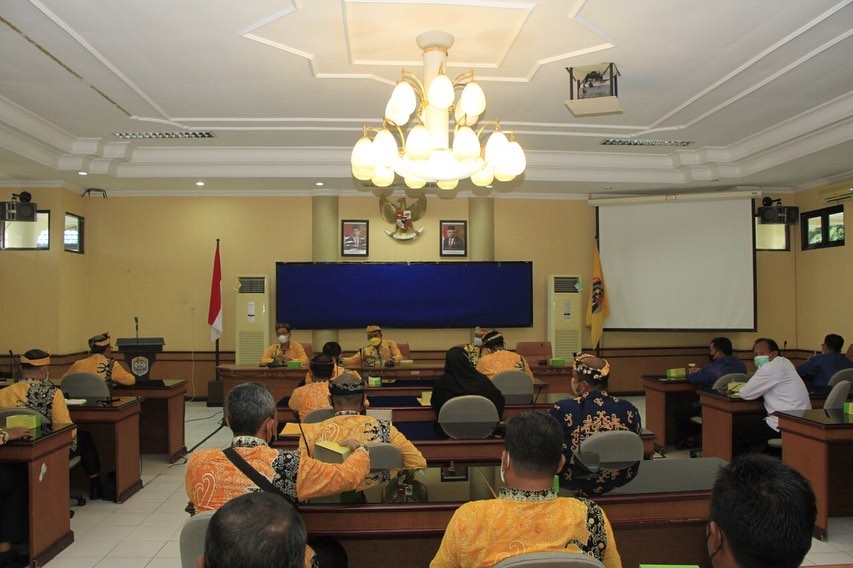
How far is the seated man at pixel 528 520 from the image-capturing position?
1761mm

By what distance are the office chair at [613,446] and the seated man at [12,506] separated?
130 inches

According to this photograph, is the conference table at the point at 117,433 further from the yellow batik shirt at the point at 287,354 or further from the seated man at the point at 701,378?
the seated man at the point at 701,378

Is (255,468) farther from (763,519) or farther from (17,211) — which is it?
(17,211)

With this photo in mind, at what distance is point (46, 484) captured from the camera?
3.76 metres

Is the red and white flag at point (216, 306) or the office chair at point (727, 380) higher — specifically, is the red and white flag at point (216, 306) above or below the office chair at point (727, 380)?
above

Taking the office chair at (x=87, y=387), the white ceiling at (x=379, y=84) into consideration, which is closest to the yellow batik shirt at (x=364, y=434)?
the white ceiling at (x=379, y=84)

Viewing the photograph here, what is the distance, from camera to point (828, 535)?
4203 mm

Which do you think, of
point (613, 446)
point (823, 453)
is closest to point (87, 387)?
point (613, 446)

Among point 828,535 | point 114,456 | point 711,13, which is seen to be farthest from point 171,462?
point 711,13

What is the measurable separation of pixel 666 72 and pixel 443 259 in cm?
498

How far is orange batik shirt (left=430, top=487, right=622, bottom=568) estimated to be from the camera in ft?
5.77

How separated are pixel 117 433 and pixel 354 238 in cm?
533

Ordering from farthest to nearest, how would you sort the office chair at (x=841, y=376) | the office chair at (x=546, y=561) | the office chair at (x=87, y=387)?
1. the office chair at (x=841, y=376)
2. the office chair at (x=87, y=387)
3. the office chair at (x=546, y=561)

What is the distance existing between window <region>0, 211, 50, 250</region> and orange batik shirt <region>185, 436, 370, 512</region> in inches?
317
